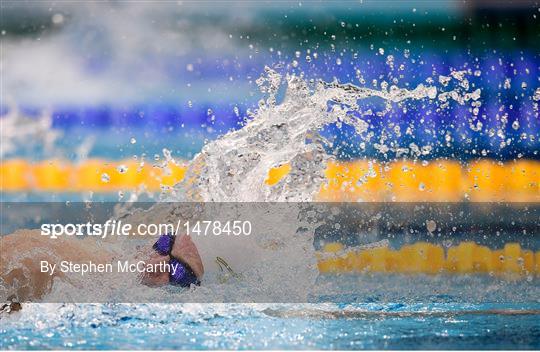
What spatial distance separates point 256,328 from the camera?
2.76 m

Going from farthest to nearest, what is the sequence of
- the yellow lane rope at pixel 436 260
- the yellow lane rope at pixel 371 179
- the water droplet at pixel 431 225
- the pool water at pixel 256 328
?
1. the yellow lane rope at pixel 371 179
2. the water droplet at pixel 431 225
3. the yellow lane rope at pixel 436 260
4. the pool water at pixel 256 328

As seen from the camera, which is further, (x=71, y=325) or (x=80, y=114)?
(x=80, y=114)

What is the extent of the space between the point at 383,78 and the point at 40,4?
9.07ft

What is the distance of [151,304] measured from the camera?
3133 millimetres

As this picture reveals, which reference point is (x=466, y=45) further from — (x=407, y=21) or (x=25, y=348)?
(x=25, y=348)

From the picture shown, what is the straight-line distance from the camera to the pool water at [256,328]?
2.50 m

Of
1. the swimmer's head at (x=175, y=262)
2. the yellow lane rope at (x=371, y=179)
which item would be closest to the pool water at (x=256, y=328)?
the swimmer's head at (x=175, y=262)

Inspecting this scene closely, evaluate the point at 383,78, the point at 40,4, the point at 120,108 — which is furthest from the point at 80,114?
the point at 383,78

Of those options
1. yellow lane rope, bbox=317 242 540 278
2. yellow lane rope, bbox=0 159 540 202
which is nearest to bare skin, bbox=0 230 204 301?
yellow lane rope, bbox=317 242 540 278

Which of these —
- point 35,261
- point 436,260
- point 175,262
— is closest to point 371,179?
point 436,260

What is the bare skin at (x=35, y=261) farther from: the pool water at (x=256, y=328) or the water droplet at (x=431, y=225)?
the water droplet at (x=431, y=225)

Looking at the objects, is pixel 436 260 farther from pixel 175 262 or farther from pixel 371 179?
pixel 175 262

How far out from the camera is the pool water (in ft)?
8.20

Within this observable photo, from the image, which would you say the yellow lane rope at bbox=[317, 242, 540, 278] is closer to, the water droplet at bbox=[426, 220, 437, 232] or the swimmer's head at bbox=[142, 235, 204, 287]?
the water droplet at bbox=[426, 220, 437, 232]
